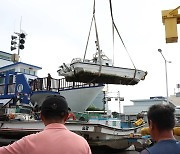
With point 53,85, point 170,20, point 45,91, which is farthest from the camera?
point 53,85

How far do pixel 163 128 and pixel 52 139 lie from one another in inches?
29.3

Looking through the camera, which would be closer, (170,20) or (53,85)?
(170,20)

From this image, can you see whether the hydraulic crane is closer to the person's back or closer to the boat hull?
the boat hull

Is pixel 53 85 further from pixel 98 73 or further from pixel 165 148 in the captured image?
pixel 165 148

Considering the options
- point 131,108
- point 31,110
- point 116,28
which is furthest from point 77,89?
point 131,108

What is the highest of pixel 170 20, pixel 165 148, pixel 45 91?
pixel 170 20

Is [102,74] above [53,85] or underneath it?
underneath

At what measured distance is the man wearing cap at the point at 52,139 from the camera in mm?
1851

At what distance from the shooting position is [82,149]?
6.47 ft

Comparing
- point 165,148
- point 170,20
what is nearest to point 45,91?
point 170,20

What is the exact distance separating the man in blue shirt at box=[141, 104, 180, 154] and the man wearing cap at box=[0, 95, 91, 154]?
0.49 metres

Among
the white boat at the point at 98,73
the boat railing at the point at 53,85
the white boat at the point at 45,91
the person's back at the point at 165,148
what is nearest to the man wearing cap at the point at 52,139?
the person's back at the point at 165,148

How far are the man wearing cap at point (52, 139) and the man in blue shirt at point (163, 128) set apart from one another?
49cm

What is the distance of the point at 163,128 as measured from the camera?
1.93 metres
